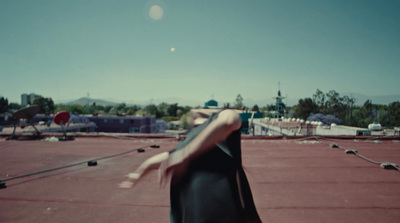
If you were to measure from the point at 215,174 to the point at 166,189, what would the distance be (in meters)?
2.44

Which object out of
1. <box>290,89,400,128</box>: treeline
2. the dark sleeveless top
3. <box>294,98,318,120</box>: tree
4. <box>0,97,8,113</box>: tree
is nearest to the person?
the dark sleeveless top

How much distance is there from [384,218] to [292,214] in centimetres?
99

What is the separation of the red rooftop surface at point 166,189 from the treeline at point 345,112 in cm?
5260

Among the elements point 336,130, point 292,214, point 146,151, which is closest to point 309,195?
point 292,214

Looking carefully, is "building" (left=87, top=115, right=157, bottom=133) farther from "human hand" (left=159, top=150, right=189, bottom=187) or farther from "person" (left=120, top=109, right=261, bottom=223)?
"person" (left=120, top=109, right=261, bottom=223)

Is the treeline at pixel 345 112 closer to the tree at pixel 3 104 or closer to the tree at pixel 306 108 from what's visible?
the tree at pixel 306 108

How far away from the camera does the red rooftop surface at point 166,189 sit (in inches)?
100.0

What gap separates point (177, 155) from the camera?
47.8 inches

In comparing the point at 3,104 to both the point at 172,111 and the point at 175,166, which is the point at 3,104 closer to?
the point at 172,111

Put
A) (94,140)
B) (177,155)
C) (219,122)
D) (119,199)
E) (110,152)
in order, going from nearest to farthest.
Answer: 1. (219,122)
2. (177,155)
3. (119,199)
4. (110,152)
5. (94,140)

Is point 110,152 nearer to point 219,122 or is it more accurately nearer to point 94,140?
point 94,140

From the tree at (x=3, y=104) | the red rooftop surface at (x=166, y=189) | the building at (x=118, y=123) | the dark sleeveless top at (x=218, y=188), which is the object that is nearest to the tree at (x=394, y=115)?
the building at (x=118, y=123)

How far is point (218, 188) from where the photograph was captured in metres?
1.14

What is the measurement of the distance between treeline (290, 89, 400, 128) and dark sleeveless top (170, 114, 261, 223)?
5662 centimetres
